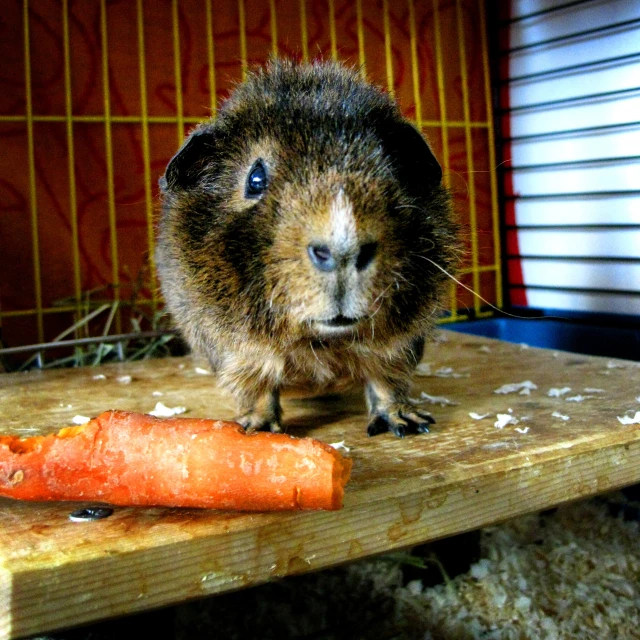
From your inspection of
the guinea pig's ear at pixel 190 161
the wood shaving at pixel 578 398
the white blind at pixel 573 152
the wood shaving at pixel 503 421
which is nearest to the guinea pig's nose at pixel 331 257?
the guinea pig's ear at pixel 190 161

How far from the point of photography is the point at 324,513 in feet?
3.76

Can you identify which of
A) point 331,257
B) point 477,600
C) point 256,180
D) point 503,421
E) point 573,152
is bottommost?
point 477,600

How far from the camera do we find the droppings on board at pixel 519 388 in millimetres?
2016

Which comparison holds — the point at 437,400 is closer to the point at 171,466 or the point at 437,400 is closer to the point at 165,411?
the point at 165,411

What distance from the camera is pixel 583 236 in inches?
124

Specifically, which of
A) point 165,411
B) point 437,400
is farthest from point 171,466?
point 437,400

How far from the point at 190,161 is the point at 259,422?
63cm

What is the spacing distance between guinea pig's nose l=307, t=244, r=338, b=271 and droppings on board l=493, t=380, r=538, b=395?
3.40 ft

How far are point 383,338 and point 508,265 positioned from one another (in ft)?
7.44

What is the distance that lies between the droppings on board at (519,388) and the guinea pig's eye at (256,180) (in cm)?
102

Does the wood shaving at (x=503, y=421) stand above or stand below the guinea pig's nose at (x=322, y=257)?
below

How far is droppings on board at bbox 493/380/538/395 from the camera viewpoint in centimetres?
202

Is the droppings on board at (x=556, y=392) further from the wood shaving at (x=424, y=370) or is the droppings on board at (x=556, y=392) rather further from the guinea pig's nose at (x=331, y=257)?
the guinea pig's nose at (x=331, y=257)

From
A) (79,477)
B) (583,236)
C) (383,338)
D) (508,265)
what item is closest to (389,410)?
(383,338)
